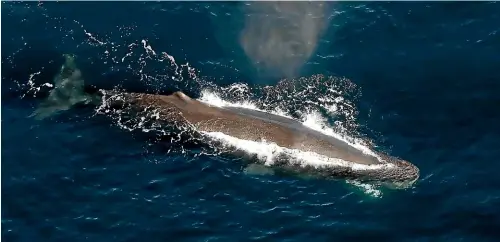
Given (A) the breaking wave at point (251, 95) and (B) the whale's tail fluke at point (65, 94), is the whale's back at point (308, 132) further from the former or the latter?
(B) the whale's tail fluke at point (65, 94)

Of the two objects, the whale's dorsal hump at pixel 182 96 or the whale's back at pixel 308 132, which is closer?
the whale's back at pixel 308 132

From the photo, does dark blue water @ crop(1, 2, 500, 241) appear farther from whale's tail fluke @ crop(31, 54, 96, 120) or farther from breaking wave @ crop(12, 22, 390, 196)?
whale's tail fluke @ crop(31, 54, 96, 120)

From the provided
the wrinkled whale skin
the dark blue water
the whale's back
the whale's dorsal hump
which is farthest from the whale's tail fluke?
the whale's back

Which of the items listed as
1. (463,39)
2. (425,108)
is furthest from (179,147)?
(463,39)

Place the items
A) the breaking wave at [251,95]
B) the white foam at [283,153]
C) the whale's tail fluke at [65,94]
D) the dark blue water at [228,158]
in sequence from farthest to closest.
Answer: the whale's tail fluke at [65,94]
the breaking wave at [251,95]
the white foam at [283,153]
the dark blue water at [228,158]

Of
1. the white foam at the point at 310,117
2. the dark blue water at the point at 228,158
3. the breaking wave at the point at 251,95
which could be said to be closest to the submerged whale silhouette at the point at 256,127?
the breaking wave at the point at 251,95

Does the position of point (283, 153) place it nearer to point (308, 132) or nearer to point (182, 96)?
point (308, 132)

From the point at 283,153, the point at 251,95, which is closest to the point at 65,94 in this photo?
the point at 251,95
